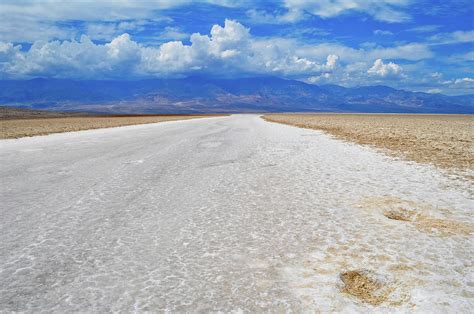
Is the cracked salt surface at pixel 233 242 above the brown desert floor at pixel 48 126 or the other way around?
above

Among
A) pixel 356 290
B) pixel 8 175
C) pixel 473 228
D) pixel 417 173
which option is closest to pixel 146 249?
pixel 356 290

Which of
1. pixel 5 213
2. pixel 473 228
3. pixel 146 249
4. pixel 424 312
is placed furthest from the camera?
pixel 5 213

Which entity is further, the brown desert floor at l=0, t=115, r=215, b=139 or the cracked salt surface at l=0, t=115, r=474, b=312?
the brown desert floor at l=0, t=115, r=215, b=139

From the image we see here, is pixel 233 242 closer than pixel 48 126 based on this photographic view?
Yes

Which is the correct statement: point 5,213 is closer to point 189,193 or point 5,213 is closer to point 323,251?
point 189,193

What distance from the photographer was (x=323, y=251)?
14.5 feet

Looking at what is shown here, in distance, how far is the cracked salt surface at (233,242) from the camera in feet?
10.9

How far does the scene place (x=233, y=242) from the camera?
4.68m

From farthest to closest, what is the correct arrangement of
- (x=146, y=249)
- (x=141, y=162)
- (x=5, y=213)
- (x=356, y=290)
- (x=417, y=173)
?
1. (x=141, y=162)
2. (x=417, y=173)
3. (x=5, y=213)
4. (x=146, y=249)
5. (x=356, y=290)

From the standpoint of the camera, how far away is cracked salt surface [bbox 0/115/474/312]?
10.9 ft

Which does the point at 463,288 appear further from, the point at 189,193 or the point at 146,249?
the point at 189,193

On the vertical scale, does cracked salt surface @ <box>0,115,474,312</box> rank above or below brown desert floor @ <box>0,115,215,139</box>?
above

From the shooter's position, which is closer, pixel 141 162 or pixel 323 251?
pixel 323 251

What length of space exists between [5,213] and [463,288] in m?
6.67
